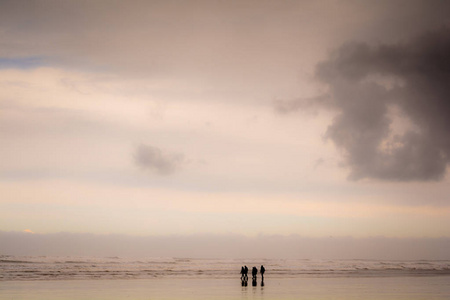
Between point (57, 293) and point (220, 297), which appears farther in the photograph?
point (57, 293)

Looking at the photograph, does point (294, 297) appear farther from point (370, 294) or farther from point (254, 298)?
point (370, 294)

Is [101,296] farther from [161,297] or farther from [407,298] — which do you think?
[407,298]

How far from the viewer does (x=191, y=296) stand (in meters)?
30.3

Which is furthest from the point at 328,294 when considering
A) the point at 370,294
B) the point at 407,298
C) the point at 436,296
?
the point at 436,296

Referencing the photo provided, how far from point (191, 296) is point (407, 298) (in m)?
14.0

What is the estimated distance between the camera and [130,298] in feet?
93.9

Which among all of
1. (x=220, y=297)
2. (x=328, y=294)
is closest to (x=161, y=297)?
(x=220, y=297)

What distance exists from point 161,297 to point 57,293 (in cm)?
825

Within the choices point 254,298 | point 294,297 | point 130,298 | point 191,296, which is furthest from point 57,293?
point 294,297

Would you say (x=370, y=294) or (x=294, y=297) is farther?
(x=370, y=294)

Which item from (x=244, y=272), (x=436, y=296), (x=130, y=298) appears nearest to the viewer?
(x=130, y=298)

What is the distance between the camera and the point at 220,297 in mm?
29328

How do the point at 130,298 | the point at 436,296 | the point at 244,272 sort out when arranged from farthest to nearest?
the point at 244,272 → the point at 436,296 → the point at 130,298

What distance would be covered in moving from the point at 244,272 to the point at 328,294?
43.9ft
